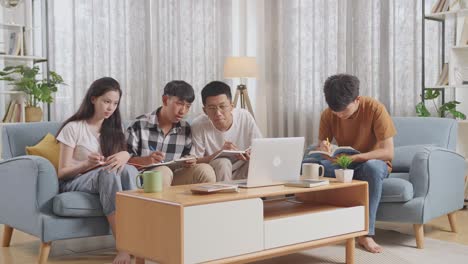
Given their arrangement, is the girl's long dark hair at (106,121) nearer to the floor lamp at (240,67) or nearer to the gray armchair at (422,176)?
the gray armchair at (422,176)

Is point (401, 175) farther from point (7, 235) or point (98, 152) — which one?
point (7, 235)

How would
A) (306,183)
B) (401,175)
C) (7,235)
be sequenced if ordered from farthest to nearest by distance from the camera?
(401,175), (7,235), (306,183)

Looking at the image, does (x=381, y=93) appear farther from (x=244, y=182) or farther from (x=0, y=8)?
(x=0, y=8)

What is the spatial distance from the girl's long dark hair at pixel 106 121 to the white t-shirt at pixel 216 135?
1.45 ft

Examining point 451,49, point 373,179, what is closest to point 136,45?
point 451,49

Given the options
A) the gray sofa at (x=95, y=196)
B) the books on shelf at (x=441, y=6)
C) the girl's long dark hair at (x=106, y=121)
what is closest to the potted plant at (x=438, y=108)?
the books on shelf at (x=441, y=6)

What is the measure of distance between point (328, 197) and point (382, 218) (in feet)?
1.40

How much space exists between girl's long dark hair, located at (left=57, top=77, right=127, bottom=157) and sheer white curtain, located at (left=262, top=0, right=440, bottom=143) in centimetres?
269

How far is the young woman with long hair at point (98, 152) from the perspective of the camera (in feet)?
9.98

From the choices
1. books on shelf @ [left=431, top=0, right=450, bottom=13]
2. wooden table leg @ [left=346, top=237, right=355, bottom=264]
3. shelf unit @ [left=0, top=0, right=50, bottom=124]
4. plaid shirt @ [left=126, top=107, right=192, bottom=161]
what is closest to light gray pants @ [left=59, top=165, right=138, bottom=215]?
plaid shirt @ [left=126, top=107, right=192, bottom=161]

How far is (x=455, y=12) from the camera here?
4551 mm

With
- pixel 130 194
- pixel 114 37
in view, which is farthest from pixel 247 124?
pixel 114 37

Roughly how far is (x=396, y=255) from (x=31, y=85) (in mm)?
2981

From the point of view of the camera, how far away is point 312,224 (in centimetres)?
284
